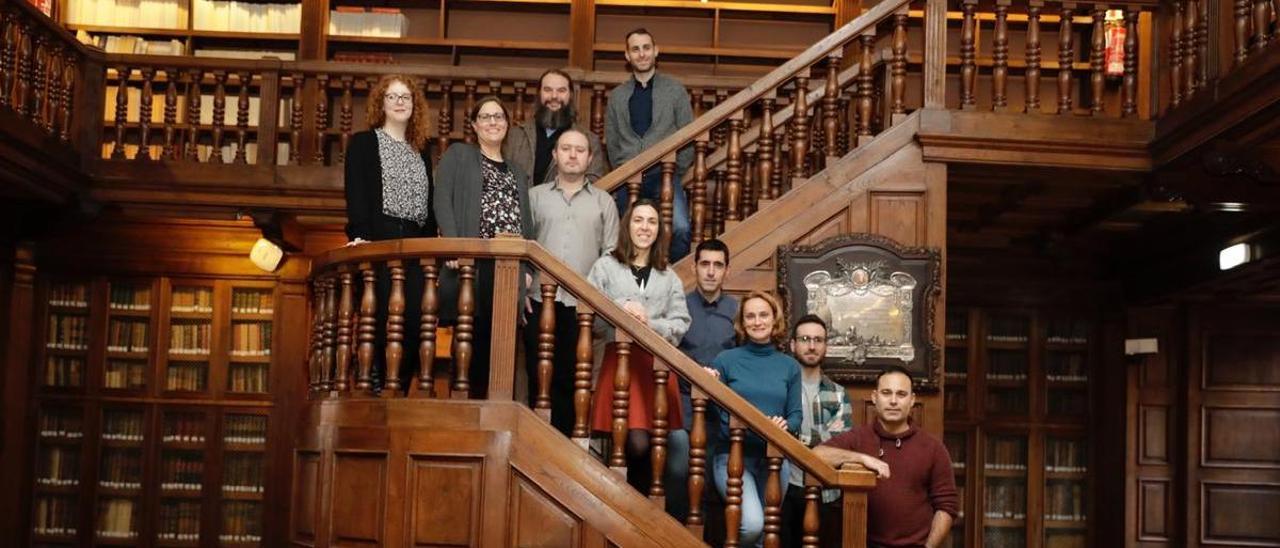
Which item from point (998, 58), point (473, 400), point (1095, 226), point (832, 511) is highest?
point (998, 58)

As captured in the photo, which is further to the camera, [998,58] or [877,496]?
[998,58]

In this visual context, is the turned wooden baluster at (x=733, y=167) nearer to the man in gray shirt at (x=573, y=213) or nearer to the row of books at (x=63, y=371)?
the man in gray shirt at (x=573, y=213)

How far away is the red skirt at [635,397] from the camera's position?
5645 mm

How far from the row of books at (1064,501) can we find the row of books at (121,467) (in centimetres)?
570

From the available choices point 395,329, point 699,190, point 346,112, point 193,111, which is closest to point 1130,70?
point 699,190

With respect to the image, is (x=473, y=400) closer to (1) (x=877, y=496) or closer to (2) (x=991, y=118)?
(1) (x=877, y=496)

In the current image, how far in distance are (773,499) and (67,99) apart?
4.99 metres

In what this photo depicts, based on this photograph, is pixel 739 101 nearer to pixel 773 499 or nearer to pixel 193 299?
pixel 773 499

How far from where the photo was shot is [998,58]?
24.6 ft

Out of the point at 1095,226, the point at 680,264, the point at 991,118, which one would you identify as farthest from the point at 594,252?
the point at 1095,226

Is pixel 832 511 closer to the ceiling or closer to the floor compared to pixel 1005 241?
closer to the floor

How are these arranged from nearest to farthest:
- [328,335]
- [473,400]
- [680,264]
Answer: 1. [473,400]
2. [328,335]
3. [680,264]

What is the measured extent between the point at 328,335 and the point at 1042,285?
18.6 feet

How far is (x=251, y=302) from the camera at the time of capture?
10.2 meters
